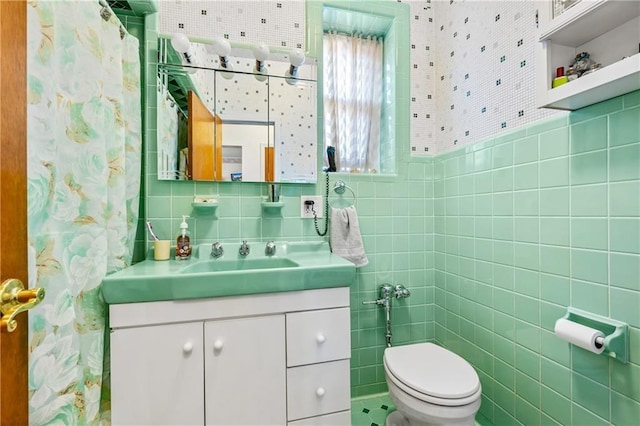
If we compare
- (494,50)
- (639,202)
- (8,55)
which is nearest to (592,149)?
(639,202)

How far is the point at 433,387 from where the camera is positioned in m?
1.00

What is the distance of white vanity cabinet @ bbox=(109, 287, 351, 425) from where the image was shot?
0.93 metres

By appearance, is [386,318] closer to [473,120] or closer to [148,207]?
[473,120]

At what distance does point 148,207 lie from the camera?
136cm

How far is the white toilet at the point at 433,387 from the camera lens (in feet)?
3.13

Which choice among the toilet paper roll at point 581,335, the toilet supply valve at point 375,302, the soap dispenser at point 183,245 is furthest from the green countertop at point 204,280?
the toilet paper roll at point 581,335

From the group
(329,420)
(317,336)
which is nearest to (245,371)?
(317,336)

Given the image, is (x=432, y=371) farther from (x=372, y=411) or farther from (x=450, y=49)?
(x=450, y=49)

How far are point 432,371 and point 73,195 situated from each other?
4.61 feet

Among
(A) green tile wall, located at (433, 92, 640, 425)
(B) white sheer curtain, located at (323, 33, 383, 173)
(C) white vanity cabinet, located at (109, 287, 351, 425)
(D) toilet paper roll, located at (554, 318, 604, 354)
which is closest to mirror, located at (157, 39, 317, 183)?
(B) white sheer curtain, located at (323, 33, 383, 173)

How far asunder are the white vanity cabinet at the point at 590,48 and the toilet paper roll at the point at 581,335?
2.34ft

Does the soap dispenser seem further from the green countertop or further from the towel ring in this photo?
the towel ring

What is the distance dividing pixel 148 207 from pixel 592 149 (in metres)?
1.81

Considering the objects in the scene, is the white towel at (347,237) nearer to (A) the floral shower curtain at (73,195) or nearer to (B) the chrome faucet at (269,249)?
(B) the chrome faucet at (269,249)
